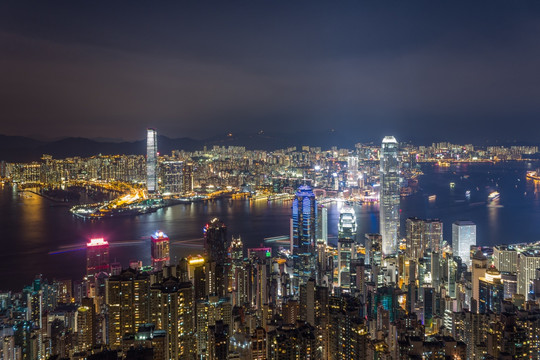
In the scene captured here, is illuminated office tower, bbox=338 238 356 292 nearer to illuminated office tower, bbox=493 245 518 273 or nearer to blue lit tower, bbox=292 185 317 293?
blue lit tower, bbox=292 185 317 293

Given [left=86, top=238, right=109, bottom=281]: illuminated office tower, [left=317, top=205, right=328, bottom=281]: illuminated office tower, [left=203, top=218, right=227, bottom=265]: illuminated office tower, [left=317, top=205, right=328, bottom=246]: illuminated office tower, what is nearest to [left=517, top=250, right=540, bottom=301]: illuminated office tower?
[left=317, top=205, right=328, bottom=281]: illuminated office tower

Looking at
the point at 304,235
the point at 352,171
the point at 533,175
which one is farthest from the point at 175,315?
the point at 533,175

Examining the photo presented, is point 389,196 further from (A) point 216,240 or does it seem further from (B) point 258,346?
(B) point 258,346

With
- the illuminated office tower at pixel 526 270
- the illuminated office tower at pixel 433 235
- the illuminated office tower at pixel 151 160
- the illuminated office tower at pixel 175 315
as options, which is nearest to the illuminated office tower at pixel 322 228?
the illuminated office tower at pixel 433 235

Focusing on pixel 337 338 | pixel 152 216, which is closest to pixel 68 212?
pixel 152 216

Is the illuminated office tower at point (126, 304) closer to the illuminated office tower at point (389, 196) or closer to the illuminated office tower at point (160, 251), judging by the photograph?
the illuminated office tower at point (160, 251)

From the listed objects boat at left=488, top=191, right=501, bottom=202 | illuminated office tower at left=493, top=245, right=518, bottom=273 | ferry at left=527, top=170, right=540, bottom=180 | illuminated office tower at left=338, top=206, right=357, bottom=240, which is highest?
ferry at left=527, top=170, right=540, bottom=180
